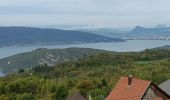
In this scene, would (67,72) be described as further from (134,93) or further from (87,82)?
(134,93)

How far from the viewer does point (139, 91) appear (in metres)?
33.5

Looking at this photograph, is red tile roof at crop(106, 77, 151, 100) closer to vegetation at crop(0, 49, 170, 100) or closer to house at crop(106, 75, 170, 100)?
house at crop(106, 75, 170, 100)

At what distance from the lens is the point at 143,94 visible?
32938mm

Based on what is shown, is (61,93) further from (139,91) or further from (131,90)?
(139,91)

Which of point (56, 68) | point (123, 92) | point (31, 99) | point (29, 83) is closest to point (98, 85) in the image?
point (31, 99)

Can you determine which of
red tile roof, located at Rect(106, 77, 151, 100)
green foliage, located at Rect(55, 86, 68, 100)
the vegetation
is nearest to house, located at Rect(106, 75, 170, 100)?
red tile roof, located at Rect(106, 77, 151, 100)

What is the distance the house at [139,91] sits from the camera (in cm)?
3319

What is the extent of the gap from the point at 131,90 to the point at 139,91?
1590mm

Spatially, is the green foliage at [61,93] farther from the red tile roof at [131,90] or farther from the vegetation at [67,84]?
the red tile roof at [131,90]

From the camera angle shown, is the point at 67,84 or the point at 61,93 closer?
the point at 61,93

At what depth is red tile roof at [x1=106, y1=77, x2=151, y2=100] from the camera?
33281 mm

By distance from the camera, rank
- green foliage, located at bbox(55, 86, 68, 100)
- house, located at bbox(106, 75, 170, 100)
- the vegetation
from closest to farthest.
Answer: house, located at bbox(106, 75, 170, 100) → green foliage, located at bbox(55, 86, 68, 100) → the vegetation

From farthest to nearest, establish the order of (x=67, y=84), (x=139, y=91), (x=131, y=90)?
1. (x=67, y=84)
2. (x=131, y=90)
3. (x=139, y=91)

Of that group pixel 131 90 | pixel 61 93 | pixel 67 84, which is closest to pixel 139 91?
pixel 131 90
